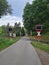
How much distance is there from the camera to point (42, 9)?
359 ft

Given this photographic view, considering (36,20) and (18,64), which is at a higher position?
(36,20)

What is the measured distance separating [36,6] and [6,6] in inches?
2728

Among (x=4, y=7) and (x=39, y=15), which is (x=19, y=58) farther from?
(x=39, y=15)

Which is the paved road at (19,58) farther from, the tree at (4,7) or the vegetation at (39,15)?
the vegetation at (39,15)

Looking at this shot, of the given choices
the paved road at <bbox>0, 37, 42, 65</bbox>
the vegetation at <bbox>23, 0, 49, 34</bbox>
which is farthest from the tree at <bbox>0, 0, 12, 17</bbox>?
the vegetation at <bbox>23, 0, 49, 34</bbox>

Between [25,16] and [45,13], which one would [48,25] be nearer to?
[45,13]

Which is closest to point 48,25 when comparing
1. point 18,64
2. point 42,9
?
point 42,9

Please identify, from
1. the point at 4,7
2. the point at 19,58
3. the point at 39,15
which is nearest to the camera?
the point at 19,58

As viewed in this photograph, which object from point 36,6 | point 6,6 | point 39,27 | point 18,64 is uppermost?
point 36,6

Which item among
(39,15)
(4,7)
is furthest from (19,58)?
(39,15)

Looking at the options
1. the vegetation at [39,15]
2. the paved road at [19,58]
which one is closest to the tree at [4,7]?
the paved road at [19,58]

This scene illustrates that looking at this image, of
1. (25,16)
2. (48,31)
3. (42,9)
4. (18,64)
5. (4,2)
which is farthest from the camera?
(25,16)

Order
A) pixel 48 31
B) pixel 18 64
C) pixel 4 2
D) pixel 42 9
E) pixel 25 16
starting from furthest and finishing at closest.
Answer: pixel 25 16
pixel 42 9
pixel 48 31
pixel 4 2
pixel 18 64

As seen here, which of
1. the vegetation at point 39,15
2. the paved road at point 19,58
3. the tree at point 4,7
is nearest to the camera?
the paved road at point 19,58
